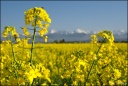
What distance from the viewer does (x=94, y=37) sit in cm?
535

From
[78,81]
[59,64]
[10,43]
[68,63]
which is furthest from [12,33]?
[59,64]

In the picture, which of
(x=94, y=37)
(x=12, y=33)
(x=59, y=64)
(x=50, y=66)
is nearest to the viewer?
(x=12, y=33)

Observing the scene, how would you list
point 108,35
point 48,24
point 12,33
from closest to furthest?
1. point 48,24
2. point 12,33
3. point 108,35

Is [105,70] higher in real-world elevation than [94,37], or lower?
lower

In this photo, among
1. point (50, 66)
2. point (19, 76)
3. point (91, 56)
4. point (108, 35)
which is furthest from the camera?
point (50, 66)

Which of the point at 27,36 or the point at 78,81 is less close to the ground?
the point at 27,36

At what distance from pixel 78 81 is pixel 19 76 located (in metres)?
2.63

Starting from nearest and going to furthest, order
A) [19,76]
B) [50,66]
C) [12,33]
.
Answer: [19,76] < [12,33] < [50,66]

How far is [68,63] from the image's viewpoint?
17.2 ft

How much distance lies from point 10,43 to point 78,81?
2.28 m

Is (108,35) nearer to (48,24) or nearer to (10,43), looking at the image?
(48,24)

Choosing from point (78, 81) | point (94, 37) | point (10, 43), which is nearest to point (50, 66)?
point (78, 81)

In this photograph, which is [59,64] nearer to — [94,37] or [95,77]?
[95,77]

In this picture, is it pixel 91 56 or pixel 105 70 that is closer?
pixel 91 56
